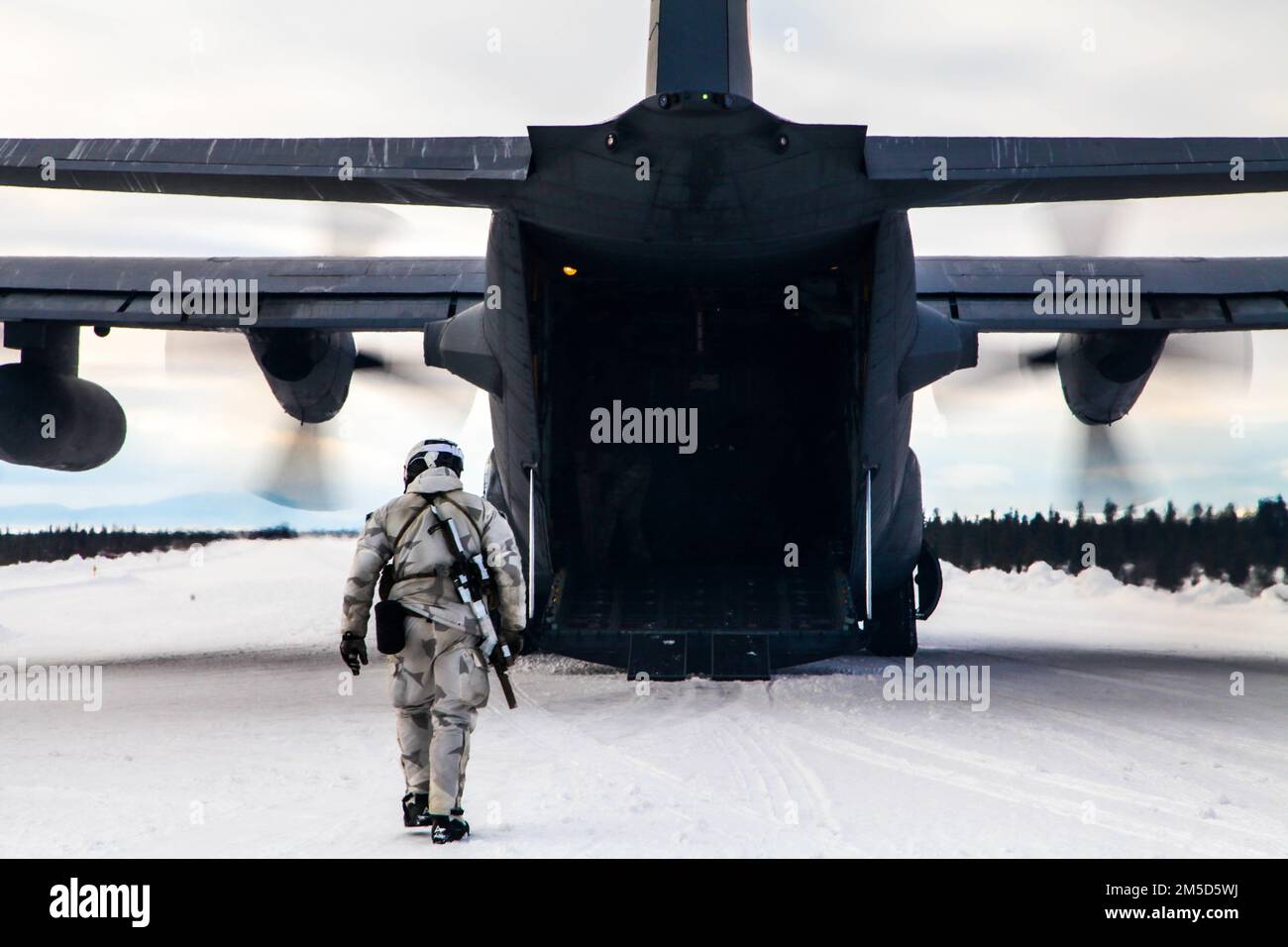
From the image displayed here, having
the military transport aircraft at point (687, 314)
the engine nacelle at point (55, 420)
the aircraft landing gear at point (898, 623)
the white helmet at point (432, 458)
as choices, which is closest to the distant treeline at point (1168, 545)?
the aircraft landing gear at point (898, 623)

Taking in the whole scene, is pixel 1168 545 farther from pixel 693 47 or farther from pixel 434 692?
pixel 434 692

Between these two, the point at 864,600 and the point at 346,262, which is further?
the point at 346,262

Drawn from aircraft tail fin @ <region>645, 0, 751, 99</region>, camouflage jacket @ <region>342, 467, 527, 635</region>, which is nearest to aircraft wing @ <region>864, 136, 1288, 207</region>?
aircraft tail fin @ <region>645, 0, 751, 99</region>

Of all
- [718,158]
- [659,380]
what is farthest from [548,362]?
[718,158]

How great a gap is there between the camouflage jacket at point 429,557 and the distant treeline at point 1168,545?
22.2 meters

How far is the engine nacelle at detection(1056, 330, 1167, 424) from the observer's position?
13.0m

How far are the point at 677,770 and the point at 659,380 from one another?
5.41m

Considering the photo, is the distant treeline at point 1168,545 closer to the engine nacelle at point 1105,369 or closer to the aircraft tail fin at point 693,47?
the engine nacelle at point 1105,369

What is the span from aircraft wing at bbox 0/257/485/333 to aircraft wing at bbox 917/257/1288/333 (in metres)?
5.14

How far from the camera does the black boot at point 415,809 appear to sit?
5.46 meters

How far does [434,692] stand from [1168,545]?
30.0m

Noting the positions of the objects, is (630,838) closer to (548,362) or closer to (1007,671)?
(548,362)

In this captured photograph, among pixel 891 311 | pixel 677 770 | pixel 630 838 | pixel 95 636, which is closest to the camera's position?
pixel 630 838

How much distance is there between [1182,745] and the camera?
26.2 feet
